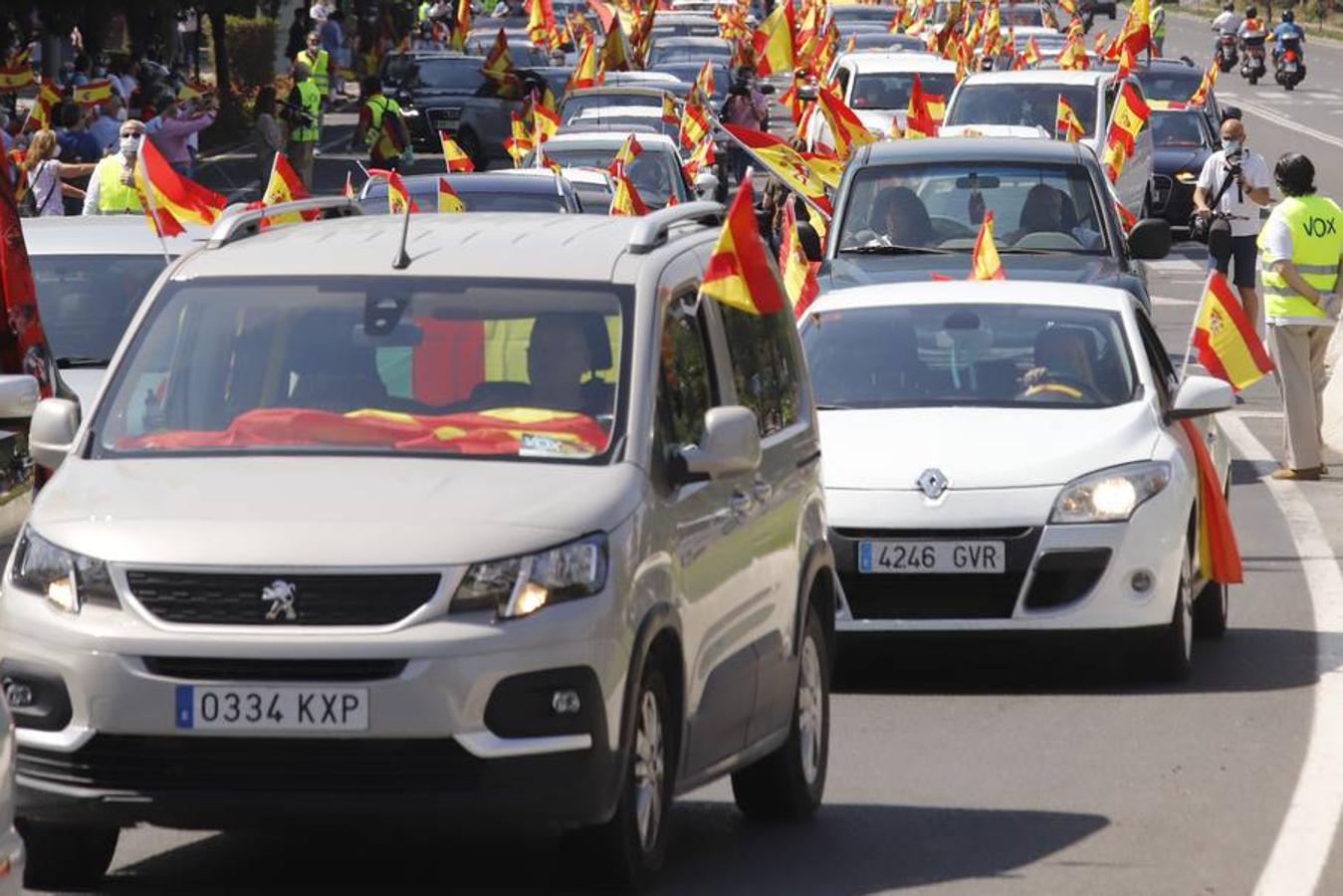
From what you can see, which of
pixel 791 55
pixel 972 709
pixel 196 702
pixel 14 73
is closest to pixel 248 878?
pixel 196 702

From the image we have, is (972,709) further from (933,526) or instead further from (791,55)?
(791,55)

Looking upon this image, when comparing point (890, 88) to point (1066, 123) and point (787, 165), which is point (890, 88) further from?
point (787, 165)

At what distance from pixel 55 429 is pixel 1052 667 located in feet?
16.9

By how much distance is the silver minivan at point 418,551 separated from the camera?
7.12 meters

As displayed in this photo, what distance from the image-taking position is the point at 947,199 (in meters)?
18.0

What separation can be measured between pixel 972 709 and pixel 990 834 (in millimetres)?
2276

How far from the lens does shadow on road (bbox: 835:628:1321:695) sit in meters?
11.6

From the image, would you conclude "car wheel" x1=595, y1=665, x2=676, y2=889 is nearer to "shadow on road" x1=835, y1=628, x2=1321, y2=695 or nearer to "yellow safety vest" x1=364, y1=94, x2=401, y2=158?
"shadow on road" x1=835, y1=628, x2=1321, y2=695

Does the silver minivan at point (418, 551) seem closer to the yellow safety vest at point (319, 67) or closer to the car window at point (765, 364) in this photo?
the car window at point (765, 364)

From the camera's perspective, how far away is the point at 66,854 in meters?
7.73

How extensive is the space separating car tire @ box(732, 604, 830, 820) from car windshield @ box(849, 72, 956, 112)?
3170cm

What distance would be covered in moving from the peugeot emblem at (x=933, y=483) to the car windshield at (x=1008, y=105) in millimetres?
19796

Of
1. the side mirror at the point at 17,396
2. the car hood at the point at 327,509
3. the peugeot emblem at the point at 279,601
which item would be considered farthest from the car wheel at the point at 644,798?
the side mirror at the point at 17,396

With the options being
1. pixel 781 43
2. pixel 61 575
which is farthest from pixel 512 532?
pixel 781 43
